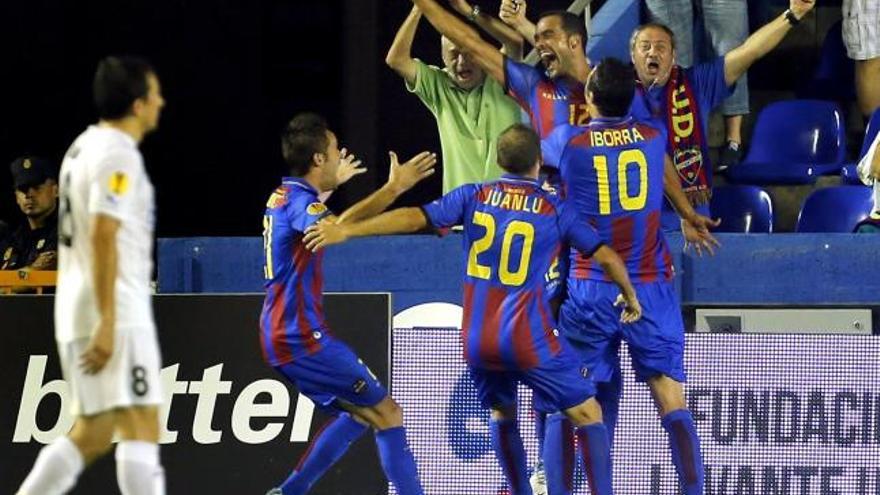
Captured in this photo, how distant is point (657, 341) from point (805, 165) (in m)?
3.30

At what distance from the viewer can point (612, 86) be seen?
31.8 feet

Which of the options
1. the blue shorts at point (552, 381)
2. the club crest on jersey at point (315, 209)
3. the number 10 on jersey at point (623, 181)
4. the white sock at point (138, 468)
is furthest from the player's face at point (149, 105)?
the number 10 on jersey at point (623, 181)

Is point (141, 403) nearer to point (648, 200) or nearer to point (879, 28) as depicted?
point (648, 200)

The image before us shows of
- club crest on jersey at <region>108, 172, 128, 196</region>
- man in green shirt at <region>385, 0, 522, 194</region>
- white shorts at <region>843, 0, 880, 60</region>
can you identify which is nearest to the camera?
club crest on jersey at <region>108, 172, 128, 196</region>

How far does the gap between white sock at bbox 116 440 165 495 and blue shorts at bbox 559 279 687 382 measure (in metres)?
2.96

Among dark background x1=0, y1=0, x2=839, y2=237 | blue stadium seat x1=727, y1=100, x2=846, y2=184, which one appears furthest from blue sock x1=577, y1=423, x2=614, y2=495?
dark background x1=0, y1=0, x2=839, y2=237

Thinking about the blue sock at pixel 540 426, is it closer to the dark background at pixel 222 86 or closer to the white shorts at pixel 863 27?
the white shorts at pixel 863 27

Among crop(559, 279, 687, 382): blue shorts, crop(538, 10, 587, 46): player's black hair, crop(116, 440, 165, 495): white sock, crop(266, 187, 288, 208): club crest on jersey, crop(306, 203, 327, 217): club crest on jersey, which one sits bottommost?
crop(116, 440, 165, 495): white sock

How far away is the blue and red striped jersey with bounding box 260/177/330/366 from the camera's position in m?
9.75

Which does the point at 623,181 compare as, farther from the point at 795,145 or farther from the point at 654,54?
the point at 795,145

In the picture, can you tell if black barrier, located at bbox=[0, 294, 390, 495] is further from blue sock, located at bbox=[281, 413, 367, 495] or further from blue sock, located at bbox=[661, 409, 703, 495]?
blue sock, located at bbox=[661, 409, 703, 495]

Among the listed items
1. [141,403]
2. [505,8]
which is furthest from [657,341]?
[141,403]

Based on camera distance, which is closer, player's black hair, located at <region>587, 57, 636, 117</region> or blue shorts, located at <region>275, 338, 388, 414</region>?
player's black hair, located at <region>587, 57, 636, 117</region>

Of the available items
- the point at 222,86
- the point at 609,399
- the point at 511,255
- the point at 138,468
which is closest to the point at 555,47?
the point at 511,255
